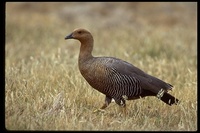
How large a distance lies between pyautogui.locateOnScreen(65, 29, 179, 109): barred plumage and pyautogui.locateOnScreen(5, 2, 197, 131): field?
0.19m

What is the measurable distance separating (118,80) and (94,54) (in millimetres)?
5369

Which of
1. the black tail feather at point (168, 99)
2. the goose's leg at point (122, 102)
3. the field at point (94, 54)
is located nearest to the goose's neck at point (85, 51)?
the field at point (94, 54)

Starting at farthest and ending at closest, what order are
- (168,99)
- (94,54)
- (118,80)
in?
(94,54) → (168,99) → (118,80)

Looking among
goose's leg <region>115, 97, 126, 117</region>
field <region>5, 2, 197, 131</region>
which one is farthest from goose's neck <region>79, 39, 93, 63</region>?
goose's leg <region>115, 97, 126, 117</region>

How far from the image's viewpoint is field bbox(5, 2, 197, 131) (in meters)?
6.21

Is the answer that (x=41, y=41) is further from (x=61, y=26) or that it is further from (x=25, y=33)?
(x=61, y=26)

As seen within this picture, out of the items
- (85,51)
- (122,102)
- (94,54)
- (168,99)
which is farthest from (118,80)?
(94,54)

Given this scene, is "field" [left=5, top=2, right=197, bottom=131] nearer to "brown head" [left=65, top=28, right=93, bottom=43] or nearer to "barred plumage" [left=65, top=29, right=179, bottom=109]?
"barred plumage" [left=65, top=29, right=179, bottom=109]

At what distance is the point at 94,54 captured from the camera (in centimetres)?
1212

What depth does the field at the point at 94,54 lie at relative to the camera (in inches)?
245

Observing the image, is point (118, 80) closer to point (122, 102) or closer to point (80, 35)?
point (122, 102)

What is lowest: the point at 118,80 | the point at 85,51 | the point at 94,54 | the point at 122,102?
the point at 122,102

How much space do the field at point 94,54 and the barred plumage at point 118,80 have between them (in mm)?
194

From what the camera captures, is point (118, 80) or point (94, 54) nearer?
point (118, 80)
